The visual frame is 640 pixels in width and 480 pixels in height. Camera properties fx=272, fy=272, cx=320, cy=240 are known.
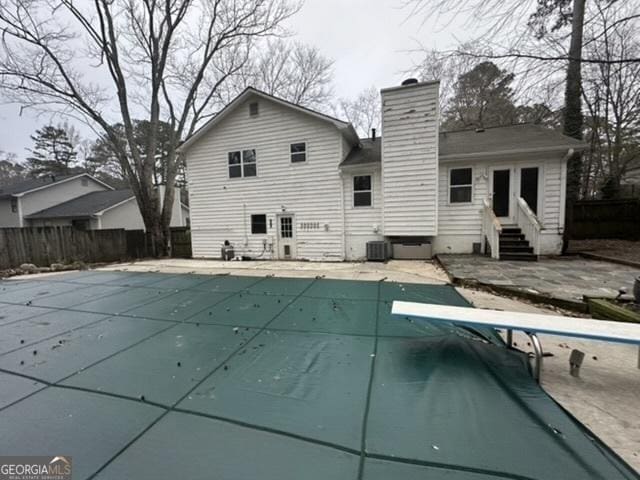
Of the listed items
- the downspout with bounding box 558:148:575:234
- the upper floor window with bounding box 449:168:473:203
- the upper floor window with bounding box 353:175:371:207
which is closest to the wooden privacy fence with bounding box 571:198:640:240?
the downspout with bounding box 558:148:575:234

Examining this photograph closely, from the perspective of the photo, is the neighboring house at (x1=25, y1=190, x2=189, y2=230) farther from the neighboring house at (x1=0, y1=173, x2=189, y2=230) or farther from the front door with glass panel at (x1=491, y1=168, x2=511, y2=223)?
the front door with glass panel at (x1=491, y1=168, x2=511, y2=223)

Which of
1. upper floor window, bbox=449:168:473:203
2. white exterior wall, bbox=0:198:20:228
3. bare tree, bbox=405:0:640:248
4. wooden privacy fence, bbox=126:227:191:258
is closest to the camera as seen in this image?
bare tree, bbox=405:0:640:248

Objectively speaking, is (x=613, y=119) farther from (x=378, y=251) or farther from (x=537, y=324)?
(x=537, y=324)

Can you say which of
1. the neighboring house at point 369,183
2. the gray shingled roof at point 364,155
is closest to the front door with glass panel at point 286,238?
the neighboring house at point 369,183

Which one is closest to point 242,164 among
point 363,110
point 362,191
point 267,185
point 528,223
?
point 267,185

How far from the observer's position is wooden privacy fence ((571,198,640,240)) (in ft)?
32.6

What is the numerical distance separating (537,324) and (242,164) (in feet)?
34.8

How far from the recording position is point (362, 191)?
383 inches

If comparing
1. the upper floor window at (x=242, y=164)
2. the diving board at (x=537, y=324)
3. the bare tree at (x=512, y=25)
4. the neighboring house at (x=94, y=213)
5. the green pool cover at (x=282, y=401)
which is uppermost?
the bare tree at (x=512, y=25)

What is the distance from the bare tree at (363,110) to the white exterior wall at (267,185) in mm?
10435

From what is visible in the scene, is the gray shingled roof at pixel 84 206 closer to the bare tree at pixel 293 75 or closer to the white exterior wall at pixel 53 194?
the white exterior wall at pixel 53 194

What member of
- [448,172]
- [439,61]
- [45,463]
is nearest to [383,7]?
[439,61]

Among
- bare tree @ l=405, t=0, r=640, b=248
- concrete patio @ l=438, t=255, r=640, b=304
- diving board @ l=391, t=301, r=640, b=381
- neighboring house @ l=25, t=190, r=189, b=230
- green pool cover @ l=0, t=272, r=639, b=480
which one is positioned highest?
bare tree @ l=405, t=0, r=640, b=248

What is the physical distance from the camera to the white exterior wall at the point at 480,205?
26.3ft
